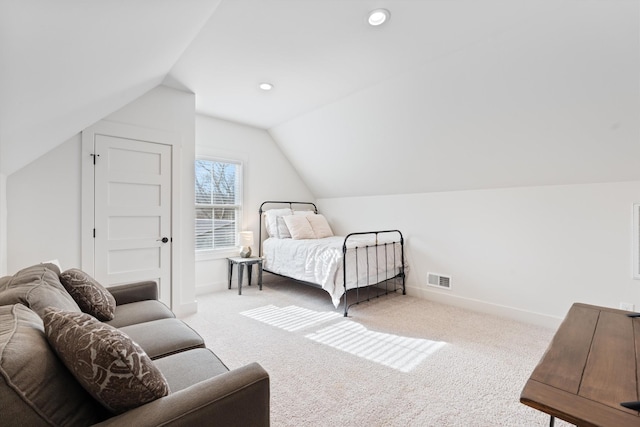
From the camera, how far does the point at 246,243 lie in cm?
450

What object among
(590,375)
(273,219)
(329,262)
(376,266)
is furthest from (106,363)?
(273,219)

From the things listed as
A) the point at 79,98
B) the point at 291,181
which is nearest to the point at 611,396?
the point at 79,98

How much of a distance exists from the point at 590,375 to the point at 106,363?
1.52 m

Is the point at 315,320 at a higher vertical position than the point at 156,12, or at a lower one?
lower

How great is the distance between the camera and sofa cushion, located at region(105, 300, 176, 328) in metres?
1.86

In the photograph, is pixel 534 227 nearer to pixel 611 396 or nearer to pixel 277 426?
pixel 611 396

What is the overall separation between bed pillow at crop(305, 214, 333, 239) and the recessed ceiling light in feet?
10.0

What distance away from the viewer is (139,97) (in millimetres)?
3113

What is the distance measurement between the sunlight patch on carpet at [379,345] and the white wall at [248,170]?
2153 millimetres

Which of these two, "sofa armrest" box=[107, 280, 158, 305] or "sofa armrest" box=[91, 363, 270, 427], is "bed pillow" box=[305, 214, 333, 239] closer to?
"sofa armrest" box=[107, 280, 158, 305]

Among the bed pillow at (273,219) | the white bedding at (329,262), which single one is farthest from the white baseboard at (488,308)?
the bed pillow at (273,219)

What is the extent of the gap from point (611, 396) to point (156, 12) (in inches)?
97.8

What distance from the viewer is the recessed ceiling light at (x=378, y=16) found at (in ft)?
6.72

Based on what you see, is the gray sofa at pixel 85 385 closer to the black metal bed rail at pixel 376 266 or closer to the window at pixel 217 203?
the black metal bed rail at pixel 376 266
